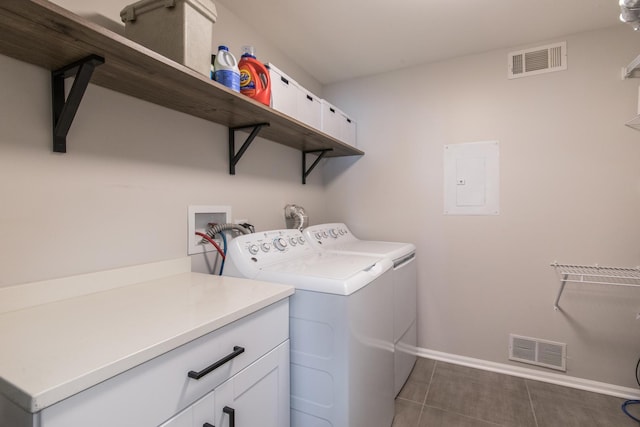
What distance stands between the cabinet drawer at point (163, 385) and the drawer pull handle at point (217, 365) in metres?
0.01

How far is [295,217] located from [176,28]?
135cm

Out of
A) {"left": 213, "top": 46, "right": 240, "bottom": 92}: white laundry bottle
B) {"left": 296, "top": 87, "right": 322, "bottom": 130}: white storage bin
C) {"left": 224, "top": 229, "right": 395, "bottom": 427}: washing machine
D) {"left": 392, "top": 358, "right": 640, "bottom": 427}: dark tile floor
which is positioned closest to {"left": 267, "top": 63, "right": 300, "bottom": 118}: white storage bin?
{"left": 296, "top": 87, "right": 322, "bottom": 130}: white storage bin

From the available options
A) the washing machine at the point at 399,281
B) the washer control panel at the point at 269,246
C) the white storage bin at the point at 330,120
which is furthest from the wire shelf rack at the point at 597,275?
the white storage bin at the point at 330,120

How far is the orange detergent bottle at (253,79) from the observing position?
137 centimetres

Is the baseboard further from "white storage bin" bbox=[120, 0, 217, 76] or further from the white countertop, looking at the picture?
"white storage bin" bbox=[120, 0, 217, 76]

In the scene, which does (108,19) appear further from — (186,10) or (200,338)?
(200,338)

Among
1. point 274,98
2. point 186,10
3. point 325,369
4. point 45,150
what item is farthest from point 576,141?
point 45,150

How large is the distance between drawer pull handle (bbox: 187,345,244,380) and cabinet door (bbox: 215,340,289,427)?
0.08 m

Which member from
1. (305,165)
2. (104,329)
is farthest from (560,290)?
(104,329)

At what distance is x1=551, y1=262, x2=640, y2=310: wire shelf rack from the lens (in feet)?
6.07

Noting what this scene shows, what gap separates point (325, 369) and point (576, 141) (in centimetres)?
212

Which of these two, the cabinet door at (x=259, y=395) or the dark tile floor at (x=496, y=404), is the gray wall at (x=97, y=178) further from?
the dark tile floor at (x=496, y=404)

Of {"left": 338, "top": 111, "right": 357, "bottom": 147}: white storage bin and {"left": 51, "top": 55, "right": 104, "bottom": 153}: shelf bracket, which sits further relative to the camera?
{"left": 338, "top": 111, "right": 357, "bottom": 147}: white storage bin

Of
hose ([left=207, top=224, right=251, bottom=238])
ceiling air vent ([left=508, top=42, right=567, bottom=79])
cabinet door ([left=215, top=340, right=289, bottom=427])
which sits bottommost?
cabinet door ([left=215, top=340, right=289, bottom=427])
